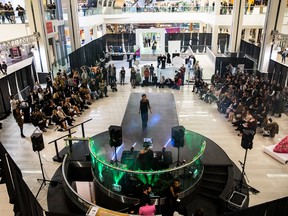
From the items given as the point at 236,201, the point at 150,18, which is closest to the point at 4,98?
the point at 236,201

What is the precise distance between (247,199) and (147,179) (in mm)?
2672

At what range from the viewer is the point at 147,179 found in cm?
670

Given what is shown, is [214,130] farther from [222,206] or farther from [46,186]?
[46,186]

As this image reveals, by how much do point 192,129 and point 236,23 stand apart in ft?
46.0

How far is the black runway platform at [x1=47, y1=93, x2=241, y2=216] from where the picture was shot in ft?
22.6

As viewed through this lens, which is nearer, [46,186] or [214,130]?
[46,186]

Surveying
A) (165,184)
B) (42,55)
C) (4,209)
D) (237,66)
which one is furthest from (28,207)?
(237,66)

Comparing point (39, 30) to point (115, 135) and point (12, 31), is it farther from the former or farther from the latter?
point (115, 135)

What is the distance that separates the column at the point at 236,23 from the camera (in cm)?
2081

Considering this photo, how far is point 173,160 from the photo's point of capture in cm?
836

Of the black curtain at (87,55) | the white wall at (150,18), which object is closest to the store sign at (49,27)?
the black curtain at (87,55)

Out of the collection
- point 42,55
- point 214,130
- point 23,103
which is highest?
point 42,55

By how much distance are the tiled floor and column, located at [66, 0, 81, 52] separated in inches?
321

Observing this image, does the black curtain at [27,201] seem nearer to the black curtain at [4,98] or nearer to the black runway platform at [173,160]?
the black runway platform at [173,160]
